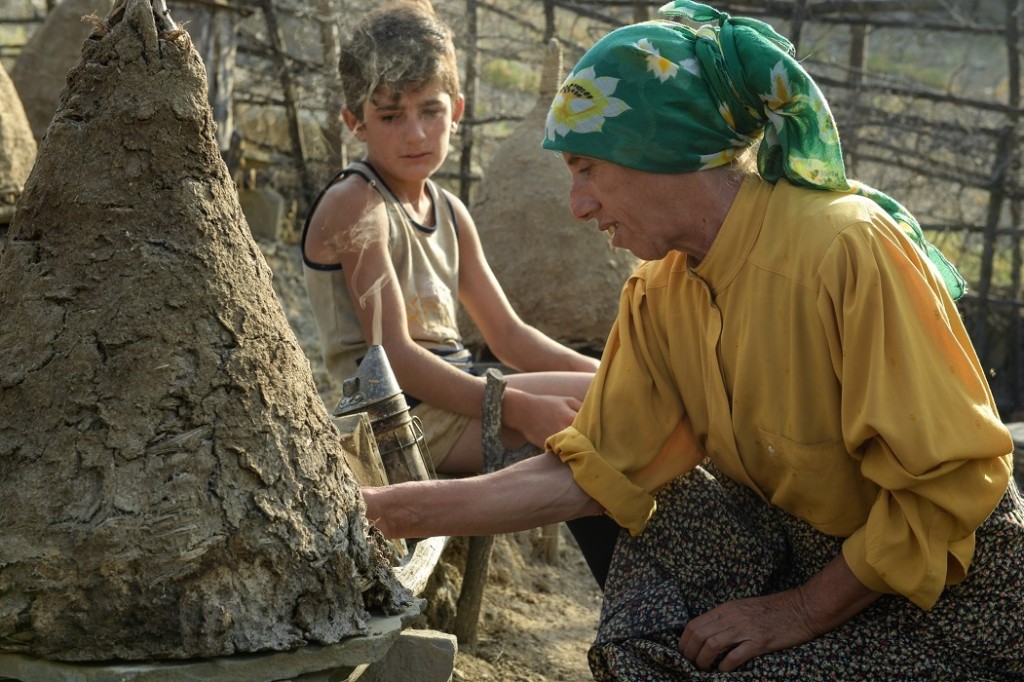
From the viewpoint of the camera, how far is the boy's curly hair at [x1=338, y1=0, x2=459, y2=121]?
3688mm

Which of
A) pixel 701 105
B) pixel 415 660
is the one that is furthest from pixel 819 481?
pixel 415 660

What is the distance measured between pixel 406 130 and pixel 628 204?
1396 millimetres

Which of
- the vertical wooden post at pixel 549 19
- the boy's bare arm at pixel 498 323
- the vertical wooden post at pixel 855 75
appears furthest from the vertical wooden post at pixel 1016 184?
the boy's bare arm at pixel 498 323

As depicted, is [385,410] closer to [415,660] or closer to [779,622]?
[415,660]

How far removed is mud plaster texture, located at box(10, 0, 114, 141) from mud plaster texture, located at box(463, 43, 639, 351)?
262 cm

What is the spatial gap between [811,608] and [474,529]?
26.9 inches

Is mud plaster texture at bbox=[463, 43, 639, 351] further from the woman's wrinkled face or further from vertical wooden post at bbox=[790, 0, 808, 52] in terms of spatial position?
the woman's wrinkled face

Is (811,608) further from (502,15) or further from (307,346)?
(502,15)

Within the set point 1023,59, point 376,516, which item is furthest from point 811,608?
point 1023,59

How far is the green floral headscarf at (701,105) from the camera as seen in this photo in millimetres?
2346

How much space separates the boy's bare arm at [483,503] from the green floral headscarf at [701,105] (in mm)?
680

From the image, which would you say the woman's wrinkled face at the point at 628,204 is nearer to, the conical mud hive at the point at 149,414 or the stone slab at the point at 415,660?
the conical mud hive at the point at 149,414

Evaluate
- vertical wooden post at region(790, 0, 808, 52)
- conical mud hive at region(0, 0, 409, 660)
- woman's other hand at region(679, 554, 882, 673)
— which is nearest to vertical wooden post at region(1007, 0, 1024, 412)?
vertical wooden post at region(790, 0, 808, 52)

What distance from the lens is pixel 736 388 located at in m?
2.49
